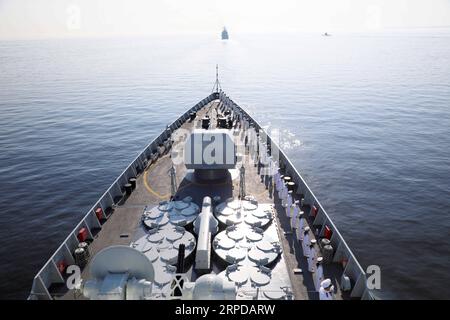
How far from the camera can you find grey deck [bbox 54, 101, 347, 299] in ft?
54.1

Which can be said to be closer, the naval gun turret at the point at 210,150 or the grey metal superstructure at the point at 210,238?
the grey metal superstructure at the point at 210,238

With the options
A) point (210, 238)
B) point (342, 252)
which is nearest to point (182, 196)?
point (210, 238)

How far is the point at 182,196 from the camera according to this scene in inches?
984

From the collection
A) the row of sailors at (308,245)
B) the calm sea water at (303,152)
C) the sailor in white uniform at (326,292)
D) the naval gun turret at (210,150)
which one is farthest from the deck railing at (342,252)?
the calm sea water at (303,152)

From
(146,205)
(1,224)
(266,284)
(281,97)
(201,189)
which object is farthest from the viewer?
(281,97)

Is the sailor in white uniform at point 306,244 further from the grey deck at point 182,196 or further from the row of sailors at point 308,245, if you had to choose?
the grey deck at point 182,196

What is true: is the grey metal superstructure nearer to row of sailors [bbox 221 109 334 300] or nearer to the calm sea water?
row of sailors [bbox 221 109 334 300]

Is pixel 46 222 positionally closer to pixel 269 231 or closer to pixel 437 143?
pixel 269 231

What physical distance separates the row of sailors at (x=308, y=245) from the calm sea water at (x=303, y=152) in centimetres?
1082

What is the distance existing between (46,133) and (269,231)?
191 feet

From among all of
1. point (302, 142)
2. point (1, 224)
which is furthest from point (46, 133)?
point (302, 142)

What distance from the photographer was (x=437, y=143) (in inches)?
2180

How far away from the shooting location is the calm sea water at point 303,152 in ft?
99.9

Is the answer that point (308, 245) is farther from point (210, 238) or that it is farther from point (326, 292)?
point (210, 238)
